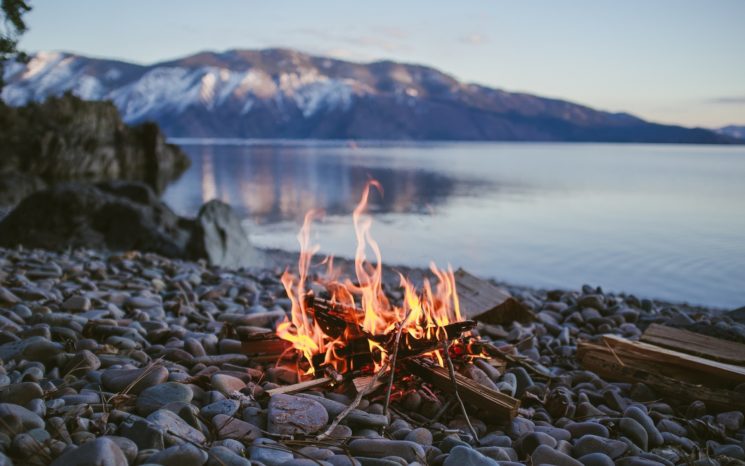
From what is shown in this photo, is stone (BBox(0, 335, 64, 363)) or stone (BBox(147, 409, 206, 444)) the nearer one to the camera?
stone (BBox(147, 409, 206, 444))

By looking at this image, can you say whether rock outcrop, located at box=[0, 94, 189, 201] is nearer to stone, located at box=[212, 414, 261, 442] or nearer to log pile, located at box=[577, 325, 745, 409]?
stone, located at box=[212, 414, 261, 442]

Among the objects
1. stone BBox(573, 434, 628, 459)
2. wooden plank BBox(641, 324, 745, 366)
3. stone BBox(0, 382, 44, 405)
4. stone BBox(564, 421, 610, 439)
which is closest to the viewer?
stone BBox(0, 382, 44, 405)

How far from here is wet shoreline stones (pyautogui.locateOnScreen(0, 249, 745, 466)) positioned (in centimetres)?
288

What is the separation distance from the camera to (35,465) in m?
2.53

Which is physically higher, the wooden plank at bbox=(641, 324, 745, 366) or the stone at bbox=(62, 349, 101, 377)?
the wooden plank at bbox=(641, 324, 745, 366)

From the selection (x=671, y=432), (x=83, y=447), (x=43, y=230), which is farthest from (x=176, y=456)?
(x=43, y=230)

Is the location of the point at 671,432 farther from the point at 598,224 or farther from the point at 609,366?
the point at 598,224

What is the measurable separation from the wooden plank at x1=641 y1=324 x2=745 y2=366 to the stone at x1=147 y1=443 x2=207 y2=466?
157 inches

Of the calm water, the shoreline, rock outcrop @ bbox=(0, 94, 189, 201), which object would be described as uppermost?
rock outcrop @ bbox=(0, 94, 189, 201)

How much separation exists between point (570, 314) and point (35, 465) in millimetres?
5568

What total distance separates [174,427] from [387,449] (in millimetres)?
1134

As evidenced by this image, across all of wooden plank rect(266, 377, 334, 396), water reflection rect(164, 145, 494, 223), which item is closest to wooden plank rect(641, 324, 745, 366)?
wooden plank rect(266, 377, 334, 396)

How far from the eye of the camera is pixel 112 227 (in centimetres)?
1109

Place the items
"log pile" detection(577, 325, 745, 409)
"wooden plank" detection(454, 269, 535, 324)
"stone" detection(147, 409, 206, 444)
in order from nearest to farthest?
"stone" detection(147, 409, 206, 444) → "log pile" detection(577, 325, 745, 409) → "wooden plank" detection(454, 269, 535, 324)
